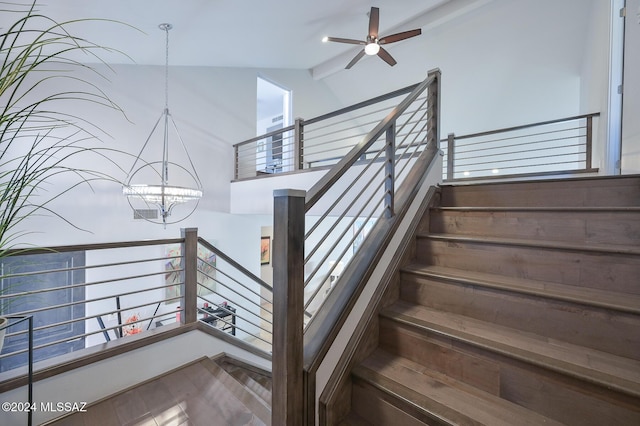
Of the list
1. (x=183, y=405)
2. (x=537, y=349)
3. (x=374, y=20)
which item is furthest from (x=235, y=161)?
(x=537, y=349)

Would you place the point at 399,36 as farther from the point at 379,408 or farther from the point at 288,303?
the point at 379,408

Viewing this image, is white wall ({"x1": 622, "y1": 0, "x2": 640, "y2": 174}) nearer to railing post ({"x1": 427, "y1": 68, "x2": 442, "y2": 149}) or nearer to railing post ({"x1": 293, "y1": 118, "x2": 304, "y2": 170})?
railing post ({"x1": 427, "y1": 68, "x2": 442, "y2": 149})

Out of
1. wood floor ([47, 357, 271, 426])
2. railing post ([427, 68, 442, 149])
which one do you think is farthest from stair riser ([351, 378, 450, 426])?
railing post ([427, 68, 442, 149])

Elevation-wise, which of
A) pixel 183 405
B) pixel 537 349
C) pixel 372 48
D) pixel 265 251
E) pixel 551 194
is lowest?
pixel 183 405

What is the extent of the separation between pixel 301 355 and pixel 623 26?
3997 millimetres

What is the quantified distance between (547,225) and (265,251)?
236 inches

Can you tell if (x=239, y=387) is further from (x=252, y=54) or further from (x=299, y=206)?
(x=252, y=54)

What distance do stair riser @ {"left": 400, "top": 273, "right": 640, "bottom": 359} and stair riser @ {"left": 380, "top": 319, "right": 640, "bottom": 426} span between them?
9.6 inches

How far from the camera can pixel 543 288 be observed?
1.44 m

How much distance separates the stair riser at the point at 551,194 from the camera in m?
1.78

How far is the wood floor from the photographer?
173cm

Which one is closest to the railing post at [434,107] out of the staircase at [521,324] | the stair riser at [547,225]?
the stair riser at [547,225]

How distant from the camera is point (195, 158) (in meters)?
5.16

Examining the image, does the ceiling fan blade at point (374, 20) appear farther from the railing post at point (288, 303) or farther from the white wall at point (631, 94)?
the railing post at point (288, 303)
